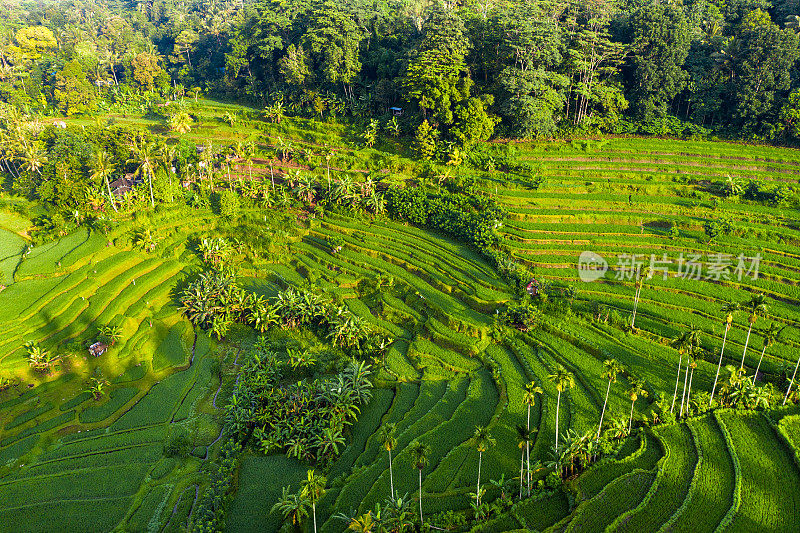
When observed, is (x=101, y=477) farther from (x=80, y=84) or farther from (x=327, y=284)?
(x=80, y=84)

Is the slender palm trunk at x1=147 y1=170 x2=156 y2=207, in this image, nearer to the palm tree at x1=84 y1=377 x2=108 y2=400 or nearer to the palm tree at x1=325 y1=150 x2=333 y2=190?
the palm tree at x1=325 y1=150 x2=333 y2=190

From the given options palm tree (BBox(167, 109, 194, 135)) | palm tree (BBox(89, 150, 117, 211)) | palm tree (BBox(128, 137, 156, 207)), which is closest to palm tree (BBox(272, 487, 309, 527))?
palm tree (BBox(128, 137, 156, 207))

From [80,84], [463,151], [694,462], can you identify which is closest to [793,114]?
[463,151]

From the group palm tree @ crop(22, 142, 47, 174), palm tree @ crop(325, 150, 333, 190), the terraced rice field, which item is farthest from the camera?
palm tree @ crop(22, 142, 47, 174)

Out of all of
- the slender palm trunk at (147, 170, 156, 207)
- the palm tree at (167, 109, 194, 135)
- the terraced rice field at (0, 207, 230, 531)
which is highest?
the palm tree at (167, 109, 194, 135)

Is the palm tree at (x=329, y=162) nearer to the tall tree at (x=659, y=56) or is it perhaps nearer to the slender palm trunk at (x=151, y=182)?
the slender palm trunk at (x=151, y=182)

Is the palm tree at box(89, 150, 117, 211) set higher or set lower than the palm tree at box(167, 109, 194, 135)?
lower

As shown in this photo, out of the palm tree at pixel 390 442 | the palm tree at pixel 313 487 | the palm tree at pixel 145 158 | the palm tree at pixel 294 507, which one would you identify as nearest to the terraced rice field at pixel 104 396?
the palm tree at pixel 294 507
